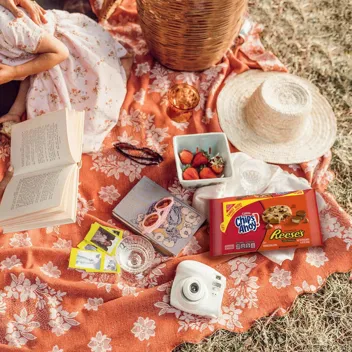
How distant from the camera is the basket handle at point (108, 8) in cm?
174

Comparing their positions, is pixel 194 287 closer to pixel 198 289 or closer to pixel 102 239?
pixel 198 289

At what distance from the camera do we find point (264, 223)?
1434 mm

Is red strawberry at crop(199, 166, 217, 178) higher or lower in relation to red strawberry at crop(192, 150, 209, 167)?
lower

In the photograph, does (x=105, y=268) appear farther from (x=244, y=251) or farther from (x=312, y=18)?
(x=312, y=18)

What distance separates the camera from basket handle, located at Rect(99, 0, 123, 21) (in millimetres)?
1736

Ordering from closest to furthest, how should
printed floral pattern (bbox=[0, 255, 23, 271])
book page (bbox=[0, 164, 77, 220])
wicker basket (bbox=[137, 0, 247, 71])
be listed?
book page (bbox=[0, 164, 77, 220]), printed floral pattern (bbox=[0, 255, 23, 271]), wicker basket (bbox=[137, 0, 247, 71])

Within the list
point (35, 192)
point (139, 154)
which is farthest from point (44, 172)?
point (139, 154)

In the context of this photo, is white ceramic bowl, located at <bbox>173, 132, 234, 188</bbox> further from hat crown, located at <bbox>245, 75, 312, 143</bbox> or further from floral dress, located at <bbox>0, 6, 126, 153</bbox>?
floral dress, located at <bbox>0, 6, 126, 153</bbox>

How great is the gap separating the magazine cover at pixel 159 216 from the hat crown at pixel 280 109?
0.40m

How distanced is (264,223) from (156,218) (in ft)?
1.13

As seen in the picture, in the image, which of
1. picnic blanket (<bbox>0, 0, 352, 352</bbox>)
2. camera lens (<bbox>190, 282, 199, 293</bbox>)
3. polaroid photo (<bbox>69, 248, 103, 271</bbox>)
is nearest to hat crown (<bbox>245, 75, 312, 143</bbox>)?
picnic blanket (<bbox>0, 0, 352, 352</bbox>)

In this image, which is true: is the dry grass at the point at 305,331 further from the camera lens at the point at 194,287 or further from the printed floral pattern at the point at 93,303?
the printed floral pattern at the point at 93,303

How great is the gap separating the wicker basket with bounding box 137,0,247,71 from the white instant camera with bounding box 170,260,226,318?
78cm

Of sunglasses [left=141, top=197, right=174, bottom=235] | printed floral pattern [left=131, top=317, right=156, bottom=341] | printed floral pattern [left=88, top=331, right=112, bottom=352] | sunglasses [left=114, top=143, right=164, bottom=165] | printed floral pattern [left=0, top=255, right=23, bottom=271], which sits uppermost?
sunglasses [left=114, top=143, right=164, bottom=165]
